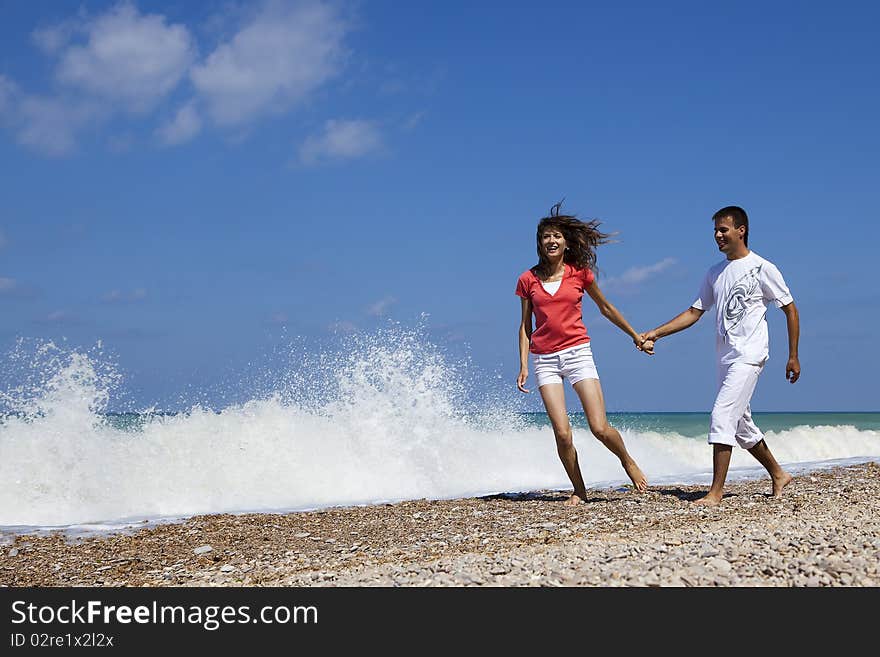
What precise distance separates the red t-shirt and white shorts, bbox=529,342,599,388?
0.05 metres

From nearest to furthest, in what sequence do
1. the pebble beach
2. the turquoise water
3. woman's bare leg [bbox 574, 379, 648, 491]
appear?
1. the pebble beach
2. woman's bare leg [bbox 574, 379, 648, 491]
3. the turquoise water

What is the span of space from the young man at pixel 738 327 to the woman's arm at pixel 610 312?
2.30ft

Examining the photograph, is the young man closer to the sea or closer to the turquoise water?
the sea

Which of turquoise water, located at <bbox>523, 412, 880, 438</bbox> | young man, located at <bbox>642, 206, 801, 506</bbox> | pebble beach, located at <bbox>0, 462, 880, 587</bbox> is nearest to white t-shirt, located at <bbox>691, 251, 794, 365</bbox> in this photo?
young man, located at <bbox>642, 206, 801, 506</bbox>

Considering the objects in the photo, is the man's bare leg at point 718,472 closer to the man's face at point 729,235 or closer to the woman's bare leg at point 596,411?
the woman's bare leg at point 596,411

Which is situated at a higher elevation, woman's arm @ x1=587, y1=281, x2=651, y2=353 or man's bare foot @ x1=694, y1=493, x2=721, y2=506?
woman's arm @ x1=587, y1=281, x2=651, y2=353

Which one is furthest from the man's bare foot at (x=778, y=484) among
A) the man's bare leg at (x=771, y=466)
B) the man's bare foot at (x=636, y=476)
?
the man's bare foot at (x=636, y=476)

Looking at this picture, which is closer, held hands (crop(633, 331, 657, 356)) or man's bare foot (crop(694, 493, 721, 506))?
man's bare foot (crop(694, 493, 721, 506))

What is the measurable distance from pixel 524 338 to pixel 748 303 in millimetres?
1803

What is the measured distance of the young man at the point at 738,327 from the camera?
6.47 metres

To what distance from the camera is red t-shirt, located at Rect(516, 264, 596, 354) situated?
683 centimetres

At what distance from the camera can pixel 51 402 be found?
35.6 ft
